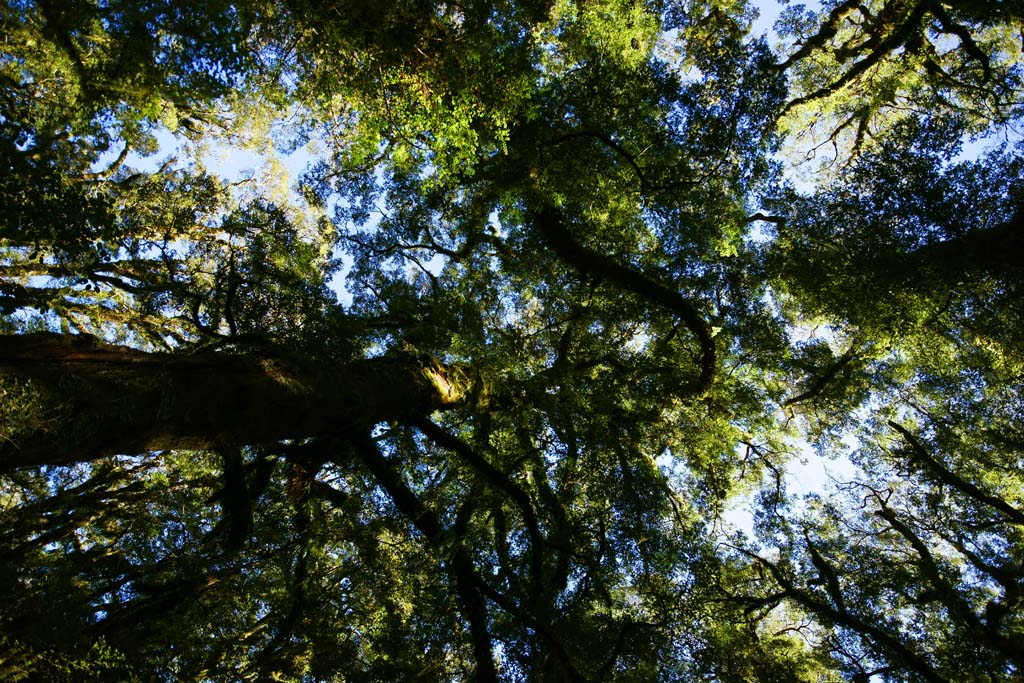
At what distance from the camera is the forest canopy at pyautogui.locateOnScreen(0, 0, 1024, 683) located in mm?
5867

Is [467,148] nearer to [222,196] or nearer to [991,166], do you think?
[222,196]

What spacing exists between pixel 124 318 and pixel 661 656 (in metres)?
10.2

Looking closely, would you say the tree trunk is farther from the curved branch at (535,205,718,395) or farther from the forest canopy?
the curved branch at (535,205,718,395)

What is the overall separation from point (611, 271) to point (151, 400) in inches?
276

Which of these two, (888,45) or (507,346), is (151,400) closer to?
(507,346)

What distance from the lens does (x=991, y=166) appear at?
7.90 m

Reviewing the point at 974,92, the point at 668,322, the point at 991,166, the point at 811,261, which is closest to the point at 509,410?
the point at 668,322

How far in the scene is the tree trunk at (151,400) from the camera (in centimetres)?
344

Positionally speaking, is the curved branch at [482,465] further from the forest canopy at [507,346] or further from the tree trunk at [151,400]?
the tree trunk at [151,400]

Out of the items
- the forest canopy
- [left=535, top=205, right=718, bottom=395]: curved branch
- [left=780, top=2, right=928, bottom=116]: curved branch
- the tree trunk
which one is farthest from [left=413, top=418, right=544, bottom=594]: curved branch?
[left=780, top=2, right=928, bottom=116]: curved branch

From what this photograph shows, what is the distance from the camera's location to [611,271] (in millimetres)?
9148

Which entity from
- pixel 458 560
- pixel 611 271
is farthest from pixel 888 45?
pixel 458 560

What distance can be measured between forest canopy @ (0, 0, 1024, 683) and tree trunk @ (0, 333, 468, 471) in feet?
0.15

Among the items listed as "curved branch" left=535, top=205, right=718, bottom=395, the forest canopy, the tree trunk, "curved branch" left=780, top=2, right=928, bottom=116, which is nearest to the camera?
the tree trunk
